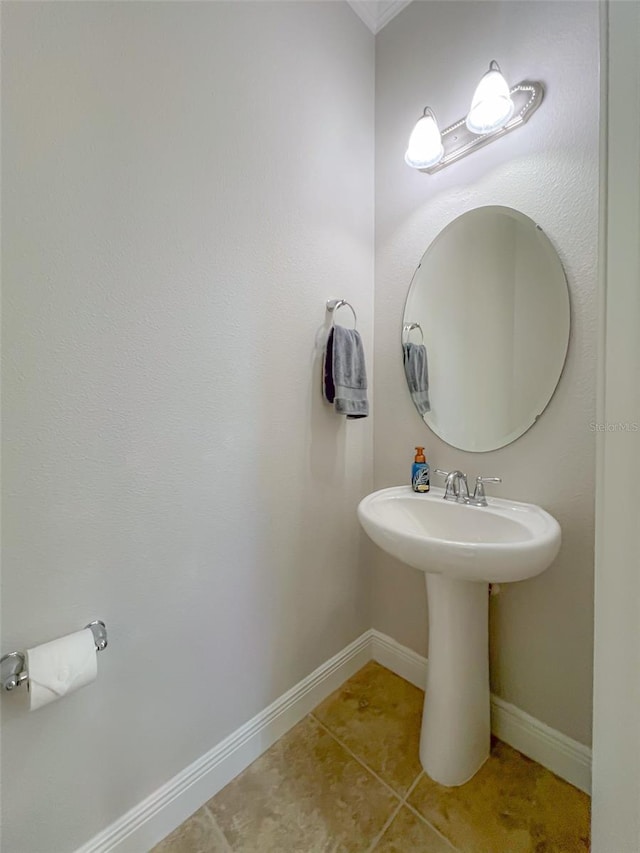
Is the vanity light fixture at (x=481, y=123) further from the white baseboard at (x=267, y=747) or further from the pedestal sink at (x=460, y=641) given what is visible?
the white baseboard at (x=267, y=747)

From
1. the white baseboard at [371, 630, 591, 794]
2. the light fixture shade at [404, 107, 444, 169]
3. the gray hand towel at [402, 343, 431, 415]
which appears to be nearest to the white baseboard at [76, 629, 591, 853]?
the white baseboard at [371, 630, 591, 794]

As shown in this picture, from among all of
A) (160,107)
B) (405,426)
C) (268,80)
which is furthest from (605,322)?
(268,80)

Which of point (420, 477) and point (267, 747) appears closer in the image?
point (267, 747)

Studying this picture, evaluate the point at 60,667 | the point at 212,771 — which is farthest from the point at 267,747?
the point at 60,667

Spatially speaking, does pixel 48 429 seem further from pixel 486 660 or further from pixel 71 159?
pixel 486 660

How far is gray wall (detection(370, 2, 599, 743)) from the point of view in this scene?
1011mm

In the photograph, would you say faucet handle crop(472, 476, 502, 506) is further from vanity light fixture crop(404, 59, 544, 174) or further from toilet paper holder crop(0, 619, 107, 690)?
toilet paper holder crop(0, 619, 107, 690)

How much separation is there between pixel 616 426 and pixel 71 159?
1118mm

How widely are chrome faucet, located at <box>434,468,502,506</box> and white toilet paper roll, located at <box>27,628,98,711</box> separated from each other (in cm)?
107

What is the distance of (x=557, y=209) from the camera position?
1048mm

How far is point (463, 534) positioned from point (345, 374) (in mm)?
670

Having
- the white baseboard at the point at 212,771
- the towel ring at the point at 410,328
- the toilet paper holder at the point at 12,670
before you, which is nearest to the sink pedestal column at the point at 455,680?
the white baseboard at the point at 212,771

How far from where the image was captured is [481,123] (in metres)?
1.11

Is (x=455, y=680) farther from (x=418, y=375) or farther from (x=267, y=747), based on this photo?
(x=418, y=375)
